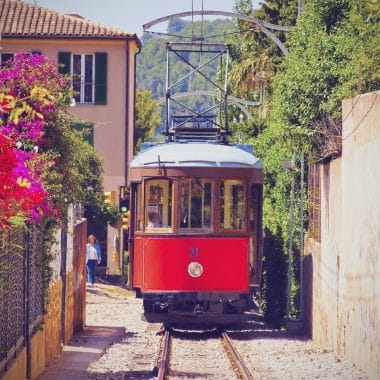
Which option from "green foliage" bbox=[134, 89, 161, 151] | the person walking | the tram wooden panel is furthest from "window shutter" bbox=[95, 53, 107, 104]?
"green foliage" bbox=[134, 89, 161, 151]

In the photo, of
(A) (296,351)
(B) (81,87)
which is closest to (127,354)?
(A) (296,351)

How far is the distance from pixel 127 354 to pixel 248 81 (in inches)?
810

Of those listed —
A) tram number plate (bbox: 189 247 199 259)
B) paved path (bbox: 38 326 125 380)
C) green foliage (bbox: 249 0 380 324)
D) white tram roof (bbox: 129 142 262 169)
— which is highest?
green foliage (bbox: 249 0 380 324)

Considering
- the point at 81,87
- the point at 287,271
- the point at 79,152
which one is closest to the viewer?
the point at 79,152

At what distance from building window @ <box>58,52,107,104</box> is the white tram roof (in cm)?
2178

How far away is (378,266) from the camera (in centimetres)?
1470

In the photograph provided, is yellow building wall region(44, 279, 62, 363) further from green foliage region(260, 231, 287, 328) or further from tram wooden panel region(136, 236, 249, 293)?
green foliage region(260, 231, 287, 328)

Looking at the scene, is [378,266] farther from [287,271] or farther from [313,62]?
[287,271]

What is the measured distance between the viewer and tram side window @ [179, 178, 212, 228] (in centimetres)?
2155

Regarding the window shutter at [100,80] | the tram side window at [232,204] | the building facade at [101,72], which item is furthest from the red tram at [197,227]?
the window shutter at [100,80]

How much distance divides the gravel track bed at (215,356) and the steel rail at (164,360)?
5.1 inches

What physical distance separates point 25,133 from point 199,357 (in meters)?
5.09

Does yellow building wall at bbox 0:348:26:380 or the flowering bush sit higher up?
the flowering bush

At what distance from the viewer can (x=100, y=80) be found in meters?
44.0
